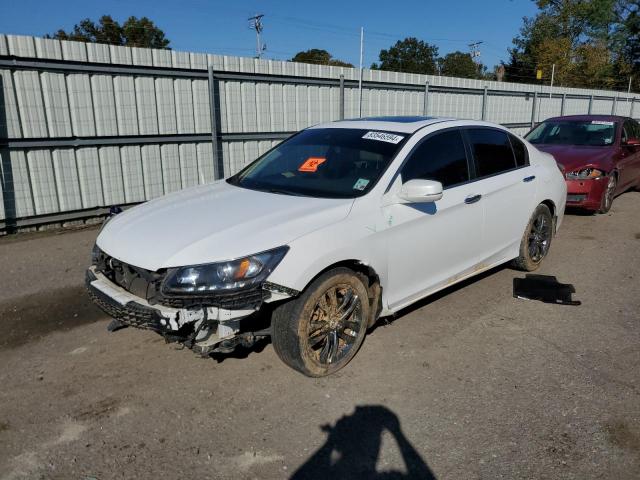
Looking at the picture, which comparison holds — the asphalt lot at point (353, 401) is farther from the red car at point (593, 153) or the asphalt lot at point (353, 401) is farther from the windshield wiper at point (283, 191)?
the red car at point (593, 153)

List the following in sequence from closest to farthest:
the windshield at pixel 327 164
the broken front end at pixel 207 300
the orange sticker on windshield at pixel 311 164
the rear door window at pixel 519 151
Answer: the broken front end at pixel 207 300, the windshield at pixel 327 164, the orange sticker on windshield at pixel 311 164, the rear door window at pixel 519 151

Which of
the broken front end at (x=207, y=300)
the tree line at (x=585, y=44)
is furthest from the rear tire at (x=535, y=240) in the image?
the tree line at (x=585, y=44)

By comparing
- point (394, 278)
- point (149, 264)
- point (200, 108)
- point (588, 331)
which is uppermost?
point (200, 108)

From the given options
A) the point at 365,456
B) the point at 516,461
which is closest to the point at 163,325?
the point at 365,456

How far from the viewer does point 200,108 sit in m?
8.91

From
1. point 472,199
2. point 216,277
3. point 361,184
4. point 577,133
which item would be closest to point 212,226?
point 216,277

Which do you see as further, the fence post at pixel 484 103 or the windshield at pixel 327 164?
the fence post at pixel 484 103

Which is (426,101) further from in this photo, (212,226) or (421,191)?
(212,226)

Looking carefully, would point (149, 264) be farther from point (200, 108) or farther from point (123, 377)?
point (200, 108)

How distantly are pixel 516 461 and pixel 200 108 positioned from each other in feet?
25.4

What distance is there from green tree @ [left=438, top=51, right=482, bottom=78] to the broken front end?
76121 mm

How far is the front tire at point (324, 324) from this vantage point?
10.6 ft

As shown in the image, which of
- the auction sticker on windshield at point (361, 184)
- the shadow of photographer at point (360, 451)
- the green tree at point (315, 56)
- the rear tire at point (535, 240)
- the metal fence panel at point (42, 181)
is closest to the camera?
the shadow of photographer at point (360, 451)

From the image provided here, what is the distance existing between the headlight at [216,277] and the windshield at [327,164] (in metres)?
0.97
